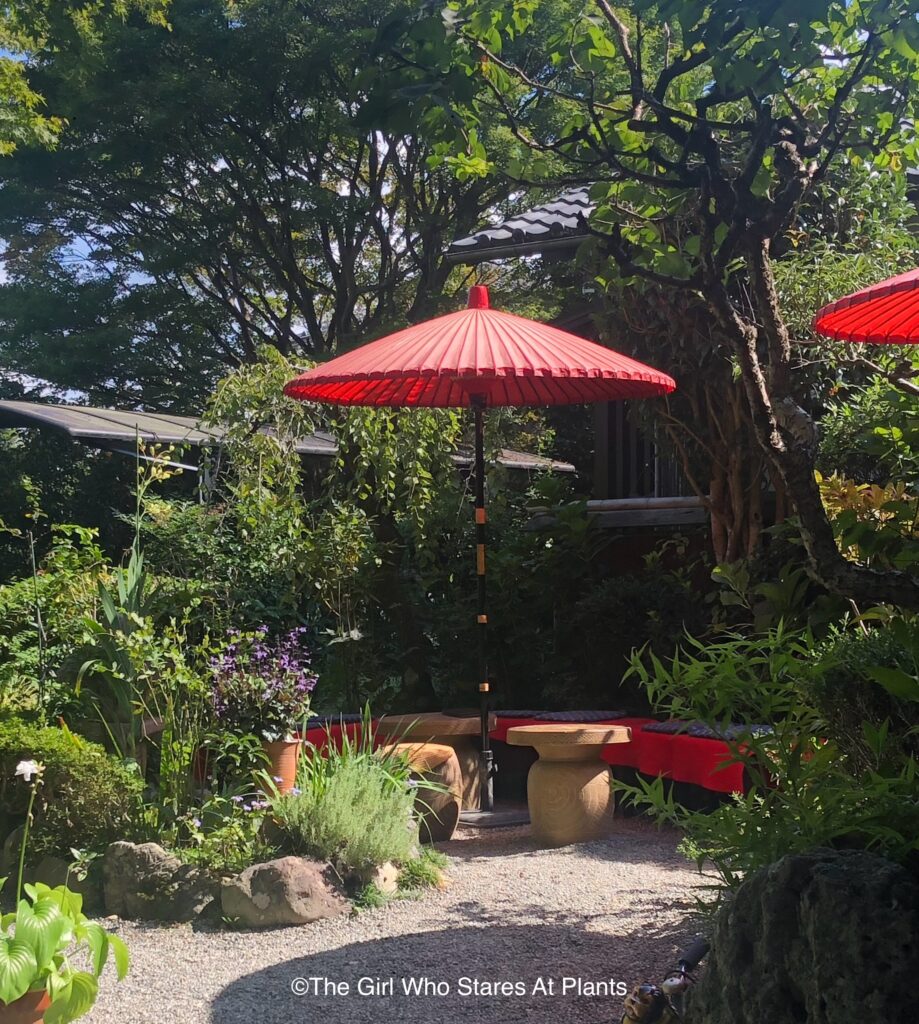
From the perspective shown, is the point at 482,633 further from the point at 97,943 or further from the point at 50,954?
the point at 50,954

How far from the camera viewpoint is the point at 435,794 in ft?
17.2

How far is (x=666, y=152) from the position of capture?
19.5ft

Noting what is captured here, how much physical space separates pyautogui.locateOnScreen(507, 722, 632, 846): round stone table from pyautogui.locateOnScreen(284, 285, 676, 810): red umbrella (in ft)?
1.77

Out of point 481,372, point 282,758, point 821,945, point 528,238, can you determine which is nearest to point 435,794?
point 282,758

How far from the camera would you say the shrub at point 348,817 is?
4.21m

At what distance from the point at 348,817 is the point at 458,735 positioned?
68.0 inches

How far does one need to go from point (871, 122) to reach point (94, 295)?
15560mm

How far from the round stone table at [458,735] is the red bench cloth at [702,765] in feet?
3.52

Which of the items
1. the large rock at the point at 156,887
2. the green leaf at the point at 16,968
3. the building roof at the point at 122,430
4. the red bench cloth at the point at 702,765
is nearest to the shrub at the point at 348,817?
the large rock at the point at 156,887

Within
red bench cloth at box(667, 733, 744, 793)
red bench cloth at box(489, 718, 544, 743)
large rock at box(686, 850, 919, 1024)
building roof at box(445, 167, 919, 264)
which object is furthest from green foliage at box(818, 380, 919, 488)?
large rock at box(686, 850, 919, 1024)

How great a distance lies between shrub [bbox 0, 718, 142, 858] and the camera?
456cm

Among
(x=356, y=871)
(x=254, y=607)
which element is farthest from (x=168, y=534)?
(x=356, y=871)

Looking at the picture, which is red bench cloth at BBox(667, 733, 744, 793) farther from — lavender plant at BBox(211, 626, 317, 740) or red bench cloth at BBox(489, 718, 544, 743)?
lavender plant at BBox(211, 626, 317, 740)

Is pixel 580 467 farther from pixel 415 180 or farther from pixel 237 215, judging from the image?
pixel 237 215
